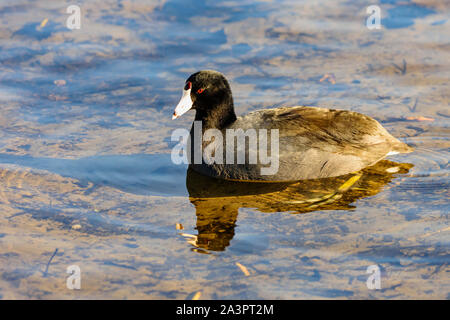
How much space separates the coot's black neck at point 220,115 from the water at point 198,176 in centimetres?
51

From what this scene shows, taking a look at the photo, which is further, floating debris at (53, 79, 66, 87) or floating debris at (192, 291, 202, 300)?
floating debris at (53, 79, 66, 87)

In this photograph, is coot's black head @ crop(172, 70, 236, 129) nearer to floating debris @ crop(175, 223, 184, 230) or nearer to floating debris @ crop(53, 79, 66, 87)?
floating debris @ crop(175, 223, 184, 230)

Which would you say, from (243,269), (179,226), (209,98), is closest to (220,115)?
(209,98)

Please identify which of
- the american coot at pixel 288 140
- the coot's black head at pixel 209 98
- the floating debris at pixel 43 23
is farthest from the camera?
the floating debris at pixel 43 23

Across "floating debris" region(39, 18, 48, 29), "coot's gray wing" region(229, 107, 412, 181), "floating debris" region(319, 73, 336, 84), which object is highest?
"floating debris" region(39, 18, 48, 29)

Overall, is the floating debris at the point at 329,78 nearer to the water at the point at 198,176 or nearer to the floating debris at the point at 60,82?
the water at the point at 198,176

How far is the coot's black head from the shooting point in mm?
5984

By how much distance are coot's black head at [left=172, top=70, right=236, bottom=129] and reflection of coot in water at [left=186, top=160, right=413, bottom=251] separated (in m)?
0.56

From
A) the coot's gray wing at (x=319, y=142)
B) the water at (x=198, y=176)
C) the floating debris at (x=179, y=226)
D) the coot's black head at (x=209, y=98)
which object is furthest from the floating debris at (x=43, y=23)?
the floating debris at (x=179, y=226)

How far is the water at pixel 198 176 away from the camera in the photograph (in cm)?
448

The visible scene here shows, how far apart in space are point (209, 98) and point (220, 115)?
19 centimetres

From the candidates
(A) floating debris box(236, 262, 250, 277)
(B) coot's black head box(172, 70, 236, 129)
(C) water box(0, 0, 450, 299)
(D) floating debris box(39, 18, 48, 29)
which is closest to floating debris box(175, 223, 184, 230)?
(C) water box(0, 0, 450, 299)

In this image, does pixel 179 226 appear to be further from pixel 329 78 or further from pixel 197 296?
pixel 329 78

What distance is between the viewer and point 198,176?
19.8 ft
